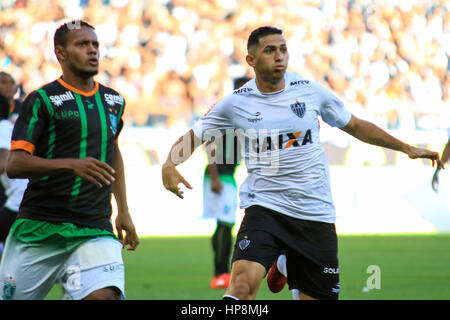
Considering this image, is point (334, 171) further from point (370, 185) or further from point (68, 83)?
point (68, 83)

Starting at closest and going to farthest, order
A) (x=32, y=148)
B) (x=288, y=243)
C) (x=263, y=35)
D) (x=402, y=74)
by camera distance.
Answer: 1. (x=32, y=148)
2. (x=288, y=243)
3. (x=263, y=35)
4. (x=402, y=74)

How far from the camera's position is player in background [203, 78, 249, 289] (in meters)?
9.56

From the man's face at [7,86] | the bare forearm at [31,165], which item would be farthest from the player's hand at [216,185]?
the bare forearm at [31,165]

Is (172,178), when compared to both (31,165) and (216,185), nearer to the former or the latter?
(31,165)

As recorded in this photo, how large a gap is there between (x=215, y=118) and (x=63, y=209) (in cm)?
146

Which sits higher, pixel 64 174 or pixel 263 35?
pixel 263 35

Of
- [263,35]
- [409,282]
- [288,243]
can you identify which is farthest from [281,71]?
[409,282]

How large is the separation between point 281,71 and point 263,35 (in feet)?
1.17

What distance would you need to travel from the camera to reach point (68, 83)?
15.9ft

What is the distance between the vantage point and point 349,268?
11.0 meters

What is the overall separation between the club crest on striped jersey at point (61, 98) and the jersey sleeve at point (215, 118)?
3.77ft

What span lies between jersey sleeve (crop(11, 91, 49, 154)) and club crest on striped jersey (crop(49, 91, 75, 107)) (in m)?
0.07

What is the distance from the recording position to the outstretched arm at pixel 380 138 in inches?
223

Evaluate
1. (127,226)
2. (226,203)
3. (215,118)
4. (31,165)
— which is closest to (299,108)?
(215,118)
